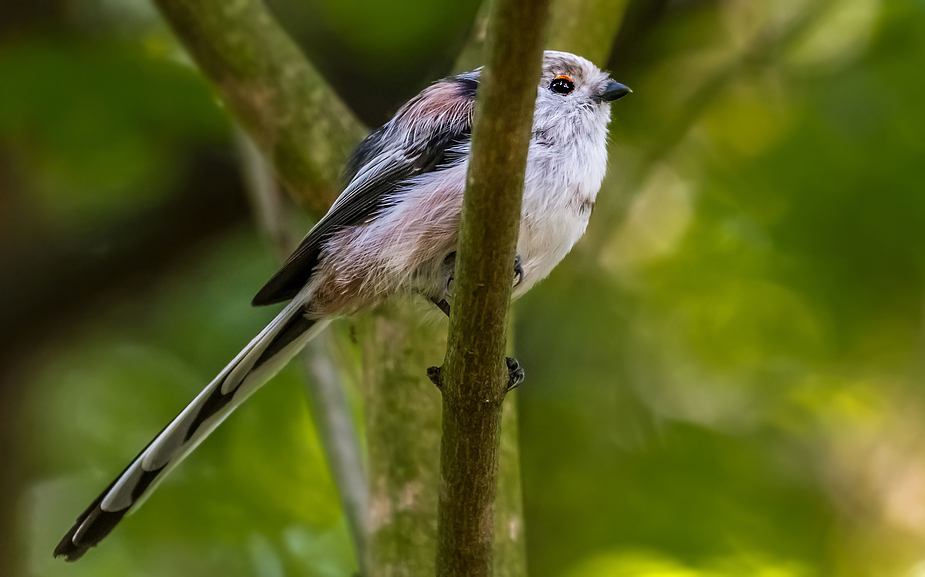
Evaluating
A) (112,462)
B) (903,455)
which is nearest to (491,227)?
(112,462)

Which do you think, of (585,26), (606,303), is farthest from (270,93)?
(606,303)

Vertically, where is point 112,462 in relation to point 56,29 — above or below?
below

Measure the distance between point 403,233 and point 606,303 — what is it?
1.69 m

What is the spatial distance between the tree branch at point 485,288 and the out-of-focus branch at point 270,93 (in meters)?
1.57

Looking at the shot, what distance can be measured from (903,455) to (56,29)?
4365mm

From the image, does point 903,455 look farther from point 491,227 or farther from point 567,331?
point 491,227

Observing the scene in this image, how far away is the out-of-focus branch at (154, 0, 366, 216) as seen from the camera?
351 centimetres

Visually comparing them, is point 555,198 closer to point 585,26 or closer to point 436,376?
point 436,376

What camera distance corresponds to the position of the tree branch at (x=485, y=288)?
64.1 inches

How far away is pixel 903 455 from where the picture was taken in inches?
169

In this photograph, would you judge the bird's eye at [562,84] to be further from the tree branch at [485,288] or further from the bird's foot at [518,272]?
the tree branch at [485,288]

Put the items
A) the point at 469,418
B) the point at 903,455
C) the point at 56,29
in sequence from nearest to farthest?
the point at 469,418, the point at 56,29, the point at 903,455

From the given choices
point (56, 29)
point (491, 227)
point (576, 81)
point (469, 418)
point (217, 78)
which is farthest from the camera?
point (56, 29)

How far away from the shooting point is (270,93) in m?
3.52
